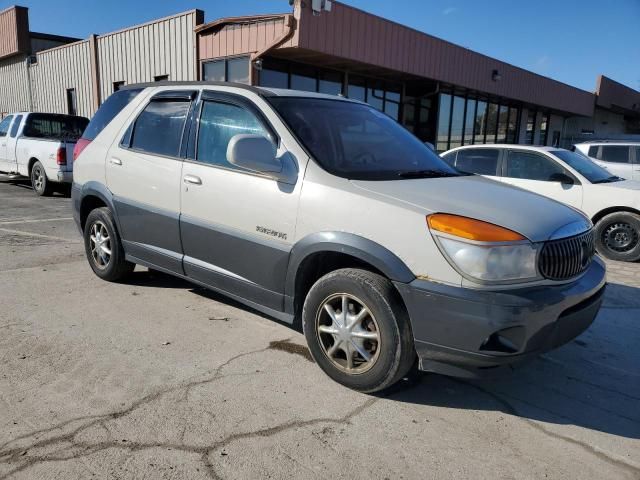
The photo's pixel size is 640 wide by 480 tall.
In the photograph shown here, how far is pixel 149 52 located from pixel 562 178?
12.6 meters

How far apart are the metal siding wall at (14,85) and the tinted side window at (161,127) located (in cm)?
2170

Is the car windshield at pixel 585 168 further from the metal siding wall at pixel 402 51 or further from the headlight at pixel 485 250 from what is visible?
the metal siding wall at pixel 402 51

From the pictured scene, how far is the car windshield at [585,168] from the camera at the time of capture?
24.2ft

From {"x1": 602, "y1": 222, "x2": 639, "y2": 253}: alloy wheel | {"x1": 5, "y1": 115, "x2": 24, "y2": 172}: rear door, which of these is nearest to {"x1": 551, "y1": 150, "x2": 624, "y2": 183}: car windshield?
{"x1": 602, "y1": 222, "x2": 639, "y2": 253}: alloy wheel

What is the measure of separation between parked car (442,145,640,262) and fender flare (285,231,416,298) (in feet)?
14.4

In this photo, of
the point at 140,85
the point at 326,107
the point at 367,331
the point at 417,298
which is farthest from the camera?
the point at 140,85

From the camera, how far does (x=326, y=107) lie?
3.93m

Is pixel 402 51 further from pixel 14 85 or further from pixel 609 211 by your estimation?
pixel 14 85

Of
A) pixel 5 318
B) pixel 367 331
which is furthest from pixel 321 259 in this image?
pixel 5 318

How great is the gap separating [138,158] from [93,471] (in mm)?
2752

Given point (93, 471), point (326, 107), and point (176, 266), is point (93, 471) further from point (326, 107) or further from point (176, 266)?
point (326, 107)

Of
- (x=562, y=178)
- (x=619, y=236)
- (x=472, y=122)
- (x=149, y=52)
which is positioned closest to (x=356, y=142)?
(x=562, y=178)

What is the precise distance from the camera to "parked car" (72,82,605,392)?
2631mm

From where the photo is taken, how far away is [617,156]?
1207 centimetres
